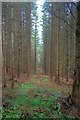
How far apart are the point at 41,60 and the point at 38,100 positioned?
17.9 inches

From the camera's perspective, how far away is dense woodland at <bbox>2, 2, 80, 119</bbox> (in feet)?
7.93

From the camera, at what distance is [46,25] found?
2.48m

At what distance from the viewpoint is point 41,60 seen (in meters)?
2.50

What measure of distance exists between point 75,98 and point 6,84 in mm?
795

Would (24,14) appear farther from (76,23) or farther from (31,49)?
(76,23)

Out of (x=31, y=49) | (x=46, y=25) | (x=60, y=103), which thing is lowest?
(x=60, y=103)

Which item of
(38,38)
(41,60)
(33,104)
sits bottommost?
(33,104)

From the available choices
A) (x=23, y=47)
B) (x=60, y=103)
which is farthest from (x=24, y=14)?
(x=60, y=103)

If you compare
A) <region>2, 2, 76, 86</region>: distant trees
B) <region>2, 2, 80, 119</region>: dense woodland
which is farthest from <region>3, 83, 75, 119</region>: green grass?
<region>2, 2, 76, 86</region>: distant trees

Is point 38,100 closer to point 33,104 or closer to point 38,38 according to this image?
point 33,104

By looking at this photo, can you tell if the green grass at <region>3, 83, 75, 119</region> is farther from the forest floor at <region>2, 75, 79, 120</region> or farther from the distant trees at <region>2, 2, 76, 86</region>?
the distant trees at <region>2, 2, 76, 86</region>

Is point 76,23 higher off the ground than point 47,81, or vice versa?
point 76,23

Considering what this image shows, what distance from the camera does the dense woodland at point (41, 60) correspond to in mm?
2418

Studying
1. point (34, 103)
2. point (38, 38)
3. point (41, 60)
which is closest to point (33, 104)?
point (34, 103)
